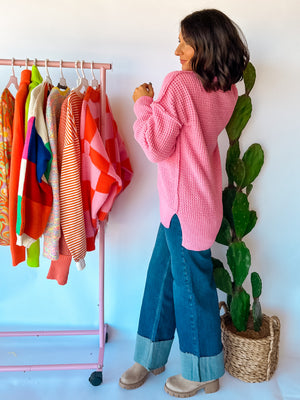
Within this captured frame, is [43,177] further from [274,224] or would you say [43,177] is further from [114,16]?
[274,224]

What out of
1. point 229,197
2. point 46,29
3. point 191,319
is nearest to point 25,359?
point 191,319

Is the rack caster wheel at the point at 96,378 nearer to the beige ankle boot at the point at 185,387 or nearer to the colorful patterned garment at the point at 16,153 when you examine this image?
the beige ankle boot at the point at 185,387

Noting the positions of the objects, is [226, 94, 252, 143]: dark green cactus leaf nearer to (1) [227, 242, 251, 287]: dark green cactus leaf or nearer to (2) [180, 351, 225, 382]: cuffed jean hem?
(1) [227, 242, 251, 287]: dark green cactus leaf

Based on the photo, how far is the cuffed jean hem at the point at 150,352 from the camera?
1.60 meters

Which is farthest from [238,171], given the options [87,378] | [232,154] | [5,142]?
[87,378]

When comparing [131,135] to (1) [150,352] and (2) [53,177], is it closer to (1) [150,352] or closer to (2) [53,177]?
(2) [53,177]

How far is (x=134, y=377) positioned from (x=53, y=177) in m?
0.86

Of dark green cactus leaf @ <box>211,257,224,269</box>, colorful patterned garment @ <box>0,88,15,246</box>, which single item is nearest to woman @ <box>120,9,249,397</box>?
dark green cactus leaf @ <box>211,257,224,269</box>

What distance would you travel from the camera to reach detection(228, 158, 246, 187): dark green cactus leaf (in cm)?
166

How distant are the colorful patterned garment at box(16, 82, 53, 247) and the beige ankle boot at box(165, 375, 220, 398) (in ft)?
2.56

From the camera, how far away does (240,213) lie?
1.63 m

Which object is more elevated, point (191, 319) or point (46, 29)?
point (46, 29)

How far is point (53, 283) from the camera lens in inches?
74.2

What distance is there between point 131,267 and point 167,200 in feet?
2.03
